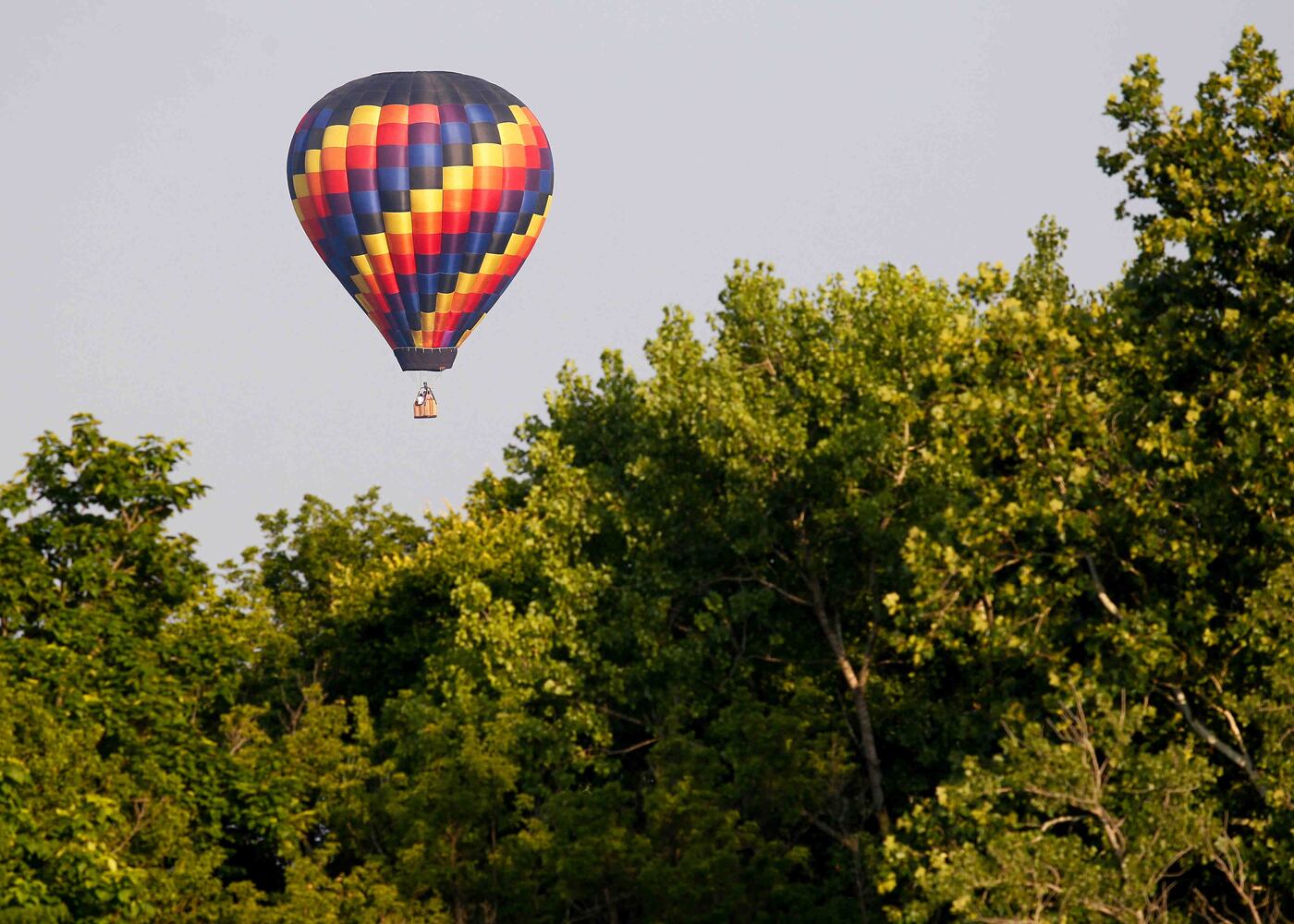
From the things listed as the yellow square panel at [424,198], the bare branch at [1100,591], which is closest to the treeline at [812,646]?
the bare branch at [1100,591]

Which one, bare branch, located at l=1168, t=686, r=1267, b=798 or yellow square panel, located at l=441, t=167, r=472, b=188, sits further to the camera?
yellow square panel, located at l=441, t=167, r=472, b=188

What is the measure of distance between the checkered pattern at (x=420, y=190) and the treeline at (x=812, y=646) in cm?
1690

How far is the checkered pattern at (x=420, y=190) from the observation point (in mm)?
76312

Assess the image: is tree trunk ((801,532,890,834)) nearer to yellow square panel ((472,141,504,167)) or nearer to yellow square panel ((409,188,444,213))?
yellow square panel ((409,188,444,213))

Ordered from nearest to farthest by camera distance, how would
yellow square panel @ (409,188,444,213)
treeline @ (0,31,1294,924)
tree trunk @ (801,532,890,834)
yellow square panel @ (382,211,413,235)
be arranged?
1. treeline @ (0,31,1294,924)
2. tree trunk @ (801,532,890,834)
3. yellow square panel @ (409,188,444,213)
4. yellow square panel @ (382,211,413,235)

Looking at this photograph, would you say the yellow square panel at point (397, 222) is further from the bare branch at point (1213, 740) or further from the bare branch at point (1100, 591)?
the bare branch at point (1213, 740)

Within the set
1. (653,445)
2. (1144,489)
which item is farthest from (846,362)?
(1144,489)

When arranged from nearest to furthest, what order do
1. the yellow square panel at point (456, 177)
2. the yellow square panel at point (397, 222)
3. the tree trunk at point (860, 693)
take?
1. the tree trunk at point (860, 693)
2. the yellow square panel at point (456, 177)
3. the yellow square panel at point (397, 222)

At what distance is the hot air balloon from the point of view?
250ft

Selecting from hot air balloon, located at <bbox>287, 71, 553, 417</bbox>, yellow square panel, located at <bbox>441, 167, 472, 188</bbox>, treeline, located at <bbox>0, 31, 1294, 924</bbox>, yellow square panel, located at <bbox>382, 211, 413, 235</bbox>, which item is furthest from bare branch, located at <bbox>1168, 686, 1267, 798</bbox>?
yellow square panel, located at <bbox>382, 211, 413, 235</bbox>

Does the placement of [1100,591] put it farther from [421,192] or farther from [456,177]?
[421,192]

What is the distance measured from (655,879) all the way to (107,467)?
1371 cm

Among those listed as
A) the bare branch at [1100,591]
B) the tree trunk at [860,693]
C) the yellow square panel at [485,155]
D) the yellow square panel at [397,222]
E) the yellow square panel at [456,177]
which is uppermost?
the yellow square panel at [485,155]

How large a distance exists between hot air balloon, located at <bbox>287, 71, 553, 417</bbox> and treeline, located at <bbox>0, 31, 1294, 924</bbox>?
16.9 metres
